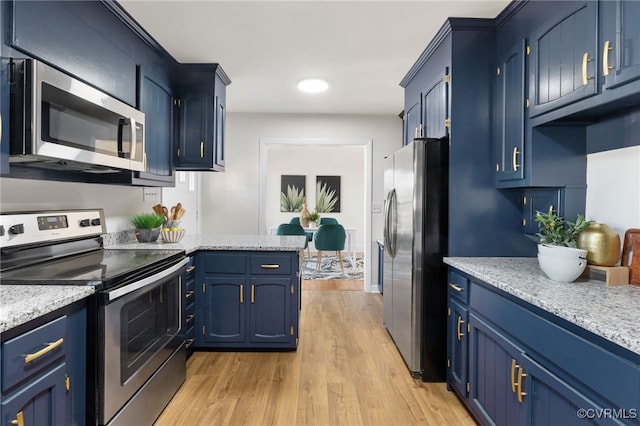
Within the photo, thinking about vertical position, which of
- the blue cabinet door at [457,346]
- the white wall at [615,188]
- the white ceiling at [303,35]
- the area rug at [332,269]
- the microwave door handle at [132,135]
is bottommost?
the area rug at [332,269]

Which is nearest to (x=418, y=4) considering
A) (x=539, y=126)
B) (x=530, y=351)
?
(x=539, y=126)

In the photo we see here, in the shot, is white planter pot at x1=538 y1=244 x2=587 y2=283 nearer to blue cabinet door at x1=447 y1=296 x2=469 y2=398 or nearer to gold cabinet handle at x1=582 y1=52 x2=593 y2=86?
blue cabinet door at x1=447 y1=296 x2=469 y2=398

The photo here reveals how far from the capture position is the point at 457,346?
216 centimetres

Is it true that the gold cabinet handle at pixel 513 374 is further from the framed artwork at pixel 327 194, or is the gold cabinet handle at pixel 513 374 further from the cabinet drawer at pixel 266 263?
the framed artwork at pixel 327 194

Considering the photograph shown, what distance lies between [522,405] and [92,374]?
1.72 m

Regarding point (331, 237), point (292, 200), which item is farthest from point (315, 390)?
point (292, 200)

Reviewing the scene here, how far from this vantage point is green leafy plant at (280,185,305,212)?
8211mm

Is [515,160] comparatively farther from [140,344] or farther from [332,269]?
[332,269]

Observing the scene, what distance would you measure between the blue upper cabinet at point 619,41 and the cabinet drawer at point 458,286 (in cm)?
114

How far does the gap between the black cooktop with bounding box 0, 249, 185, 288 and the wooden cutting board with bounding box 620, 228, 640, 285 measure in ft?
7.44

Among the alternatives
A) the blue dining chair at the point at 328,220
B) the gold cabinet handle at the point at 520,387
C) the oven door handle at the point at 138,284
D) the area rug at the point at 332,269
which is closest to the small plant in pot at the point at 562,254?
the gold cabinet handle at the point at 520,387

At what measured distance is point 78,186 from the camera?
231 cm

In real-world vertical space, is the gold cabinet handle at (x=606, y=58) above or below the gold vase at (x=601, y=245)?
above

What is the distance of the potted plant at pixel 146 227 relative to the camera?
2.87m
